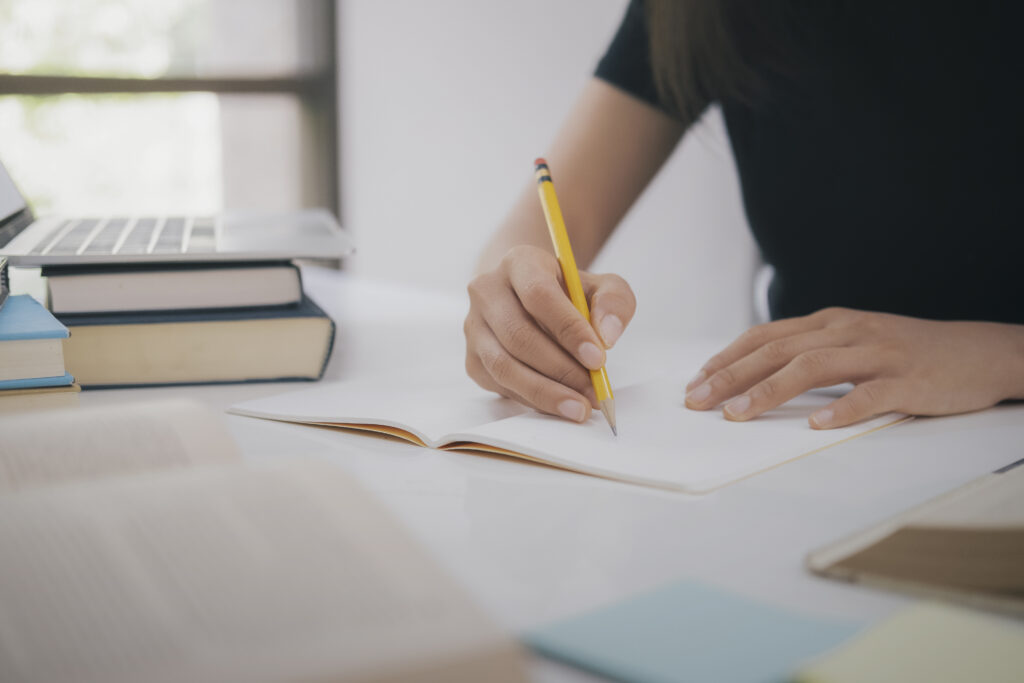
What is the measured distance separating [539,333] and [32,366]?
0.33 m

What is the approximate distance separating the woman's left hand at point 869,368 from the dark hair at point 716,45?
0.42 m

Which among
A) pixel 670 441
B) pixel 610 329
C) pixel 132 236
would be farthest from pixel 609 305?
pixel 132 236

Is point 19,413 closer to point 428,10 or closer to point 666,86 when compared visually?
point 666,86

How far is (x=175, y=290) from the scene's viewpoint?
713 mm

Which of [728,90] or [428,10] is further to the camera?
[428,10]

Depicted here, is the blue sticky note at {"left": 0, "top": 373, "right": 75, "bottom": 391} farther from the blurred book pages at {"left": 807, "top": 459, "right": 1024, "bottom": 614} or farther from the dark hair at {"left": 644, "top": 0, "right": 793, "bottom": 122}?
the dark hair at {"left": 644, "top": 0, "right": 793, "bottom": 122}

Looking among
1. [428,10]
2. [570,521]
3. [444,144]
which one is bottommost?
[570,521]

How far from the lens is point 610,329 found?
2.03 feet

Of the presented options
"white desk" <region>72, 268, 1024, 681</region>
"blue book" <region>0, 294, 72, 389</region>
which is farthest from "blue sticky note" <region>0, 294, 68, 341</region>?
"white desk" <region>72, 268, 1024, 681</region>

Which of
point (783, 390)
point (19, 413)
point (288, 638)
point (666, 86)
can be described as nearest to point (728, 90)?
point (666, 86)

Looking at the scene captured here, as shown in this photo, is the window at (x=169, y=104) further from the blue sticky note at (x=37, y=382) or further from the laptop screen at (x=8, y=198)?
the blue sticky note at (x=37, y=382)

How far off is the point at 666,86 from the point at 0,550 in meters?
0.92

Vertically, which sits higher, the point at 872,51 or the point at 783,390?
the point at 872,51

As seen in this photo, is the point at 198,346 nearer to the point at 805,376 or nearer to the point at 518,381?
the point at 518,381
